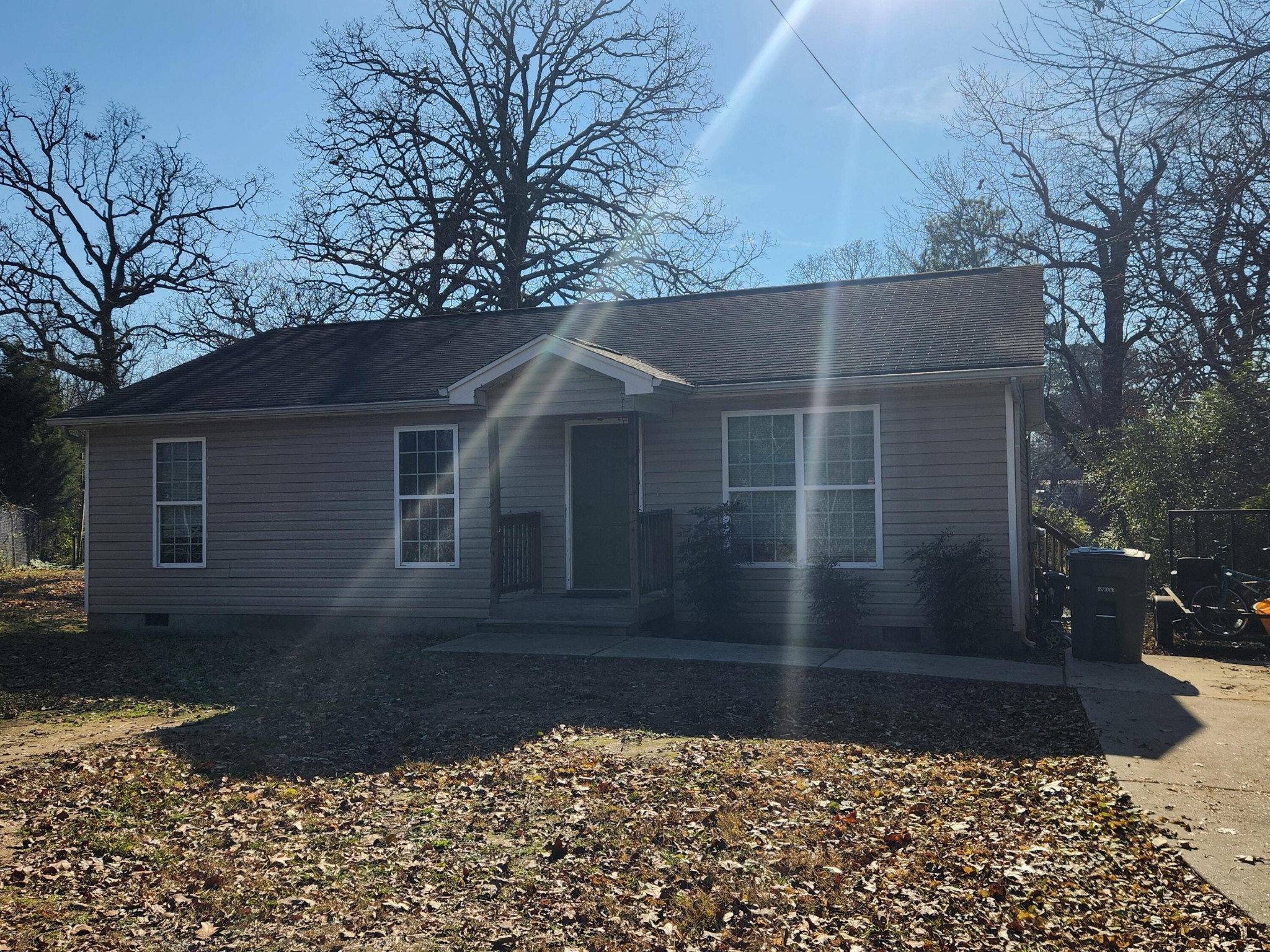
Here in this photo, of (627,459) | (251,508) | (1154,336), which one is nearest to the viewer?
(627,459)

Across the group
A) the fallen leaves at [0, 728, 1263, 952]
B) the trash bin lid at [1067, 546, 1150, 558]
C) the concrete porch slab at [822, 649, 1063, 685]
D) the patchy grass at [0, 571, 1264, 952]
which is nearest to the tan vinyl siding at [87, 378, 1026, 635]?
the trash bin lid at [1067, 546, 1150, 558]

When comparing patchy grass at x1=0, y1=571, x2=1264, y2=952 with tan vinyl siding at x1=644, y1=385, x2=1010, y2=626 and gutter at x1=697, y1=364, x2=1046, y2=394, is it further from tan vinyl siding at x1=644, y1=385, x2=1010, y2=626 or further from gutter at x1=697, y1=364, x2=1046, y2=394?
gutter at x1=697, y1=364, x2=1046, y2=394

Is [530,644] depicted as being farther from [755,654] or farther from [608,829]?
[608,829]

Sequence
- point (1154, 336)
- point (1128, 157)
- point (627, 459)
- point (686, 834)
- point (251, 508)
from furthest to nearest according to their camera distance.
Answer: point (1154, 336)
point (251, 508)
point (627, 459)
point (1128, 157)
point (686, 834)

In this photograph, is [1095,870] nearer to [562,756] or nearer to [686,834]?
[686,834]

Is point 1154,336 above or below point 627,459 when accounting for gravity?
above

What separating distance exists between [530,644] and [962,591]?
14.6ft

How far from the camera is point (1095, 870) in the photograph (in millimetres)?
4465

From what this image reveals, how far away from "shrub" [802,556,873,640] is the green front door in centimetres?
240

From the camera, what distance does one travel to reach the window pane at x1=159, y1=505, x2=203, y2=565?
13469 millimetres

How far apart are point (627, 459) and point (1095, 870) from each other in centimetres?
777

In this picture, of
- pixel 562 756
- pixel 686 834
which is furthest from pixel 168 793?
pixel 686 834

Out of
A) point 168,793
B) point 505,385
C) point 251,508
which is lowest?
point 168,793

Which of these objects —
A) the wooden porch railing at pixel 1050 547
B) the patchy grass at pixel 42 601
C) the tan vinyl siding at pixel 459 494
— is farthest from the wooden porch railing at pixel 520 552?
the patchy grass at pixel 42 601
